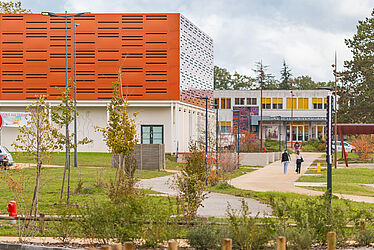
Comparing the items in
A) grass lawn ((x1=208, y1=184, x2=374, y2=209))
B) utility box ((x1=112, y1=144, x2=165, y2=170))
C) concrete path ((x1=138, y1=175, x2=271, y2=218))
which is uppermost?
utility box ((x1=112, y1=144, x2=165, y2=170))

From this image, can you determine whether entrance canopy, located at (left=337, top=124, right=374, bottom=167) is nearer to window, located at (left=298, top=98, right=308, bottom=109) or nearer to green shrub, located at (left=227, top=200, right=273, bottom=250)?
green shrub, located at (left=227, top=200, right=273, bottom=250)

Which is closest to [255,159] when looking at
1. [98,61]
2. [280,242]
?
[98,61]

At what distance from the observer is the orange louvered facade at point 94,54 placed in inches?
1923

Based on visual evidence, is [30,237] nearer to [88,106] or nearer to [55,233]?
[55,233]

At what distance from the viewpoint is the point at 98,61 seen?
49.2 metres

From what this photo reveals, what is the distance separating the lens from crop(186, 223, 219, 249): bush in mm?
9992

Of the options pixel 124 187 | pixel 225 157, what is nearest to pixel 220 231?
pixel 124 187

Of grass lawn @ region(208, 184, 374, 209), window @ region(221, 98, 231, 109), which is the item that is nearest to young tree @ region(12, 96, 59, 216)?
grass lawn @ region(208, 184, 374, 209)

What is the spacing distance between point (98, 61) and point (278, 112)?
1865 inches

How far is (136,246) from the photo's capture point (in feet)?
33.8

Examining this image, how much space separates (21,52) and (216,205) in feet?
116

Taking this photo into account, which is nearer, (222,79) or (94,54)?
(94,54)

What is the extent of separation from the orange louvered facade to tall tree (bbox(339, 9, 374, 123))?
1937 cm

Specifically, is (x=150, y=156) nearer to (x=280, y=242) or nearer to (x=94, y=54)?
(x=94, y=54)
